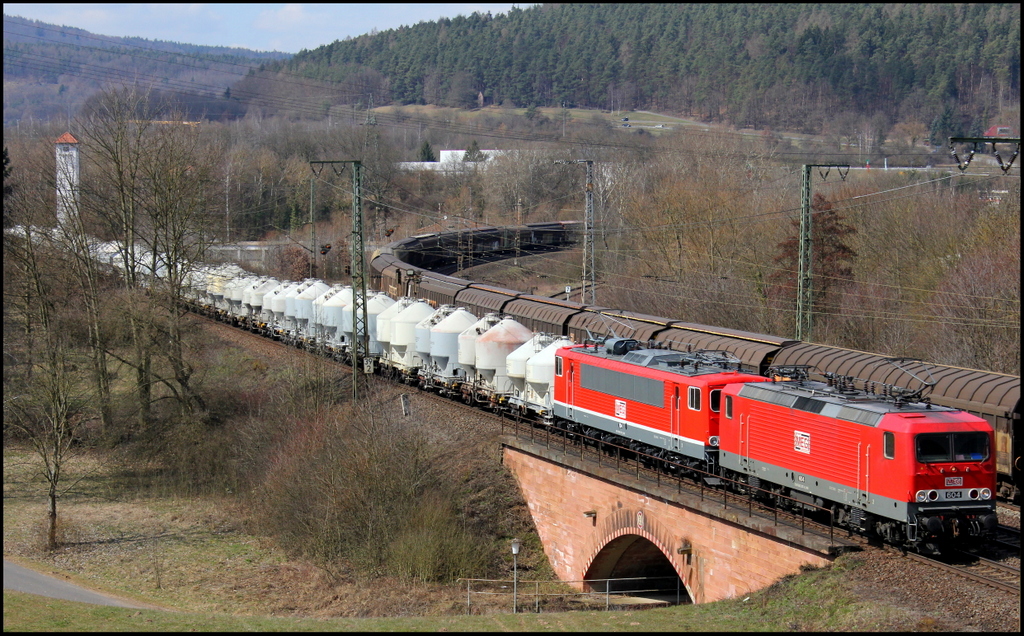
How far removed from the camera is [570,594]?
3000cm

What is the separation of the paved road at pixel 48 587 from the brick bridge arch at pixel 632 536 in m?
13.5

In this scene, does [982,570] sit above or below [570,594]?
above

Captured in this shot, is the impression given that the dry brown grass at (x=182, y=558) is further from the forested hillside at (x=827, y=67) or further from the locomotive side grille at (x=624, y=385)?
the forested hillside at (x=827, y=67)

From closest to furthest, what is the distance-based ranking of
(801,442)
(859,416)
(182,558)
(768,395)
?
(859,416)
(801,442)
(768,395)
(182,558)

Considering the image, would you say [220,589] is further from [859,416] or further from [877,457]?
[877,457]

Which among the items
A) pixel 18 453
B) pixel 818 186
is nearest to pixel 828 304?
pixel 818 186

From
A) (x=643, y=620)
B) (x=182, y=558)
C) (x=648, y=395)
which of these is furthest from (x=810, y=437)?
(x=182, y=558)

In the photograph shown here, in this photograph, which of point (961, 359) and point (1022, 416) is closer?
point (1022, 416)

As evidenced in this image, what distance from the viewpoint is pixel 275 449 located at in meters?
39.2

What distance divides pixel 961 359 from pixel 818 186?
39.8 metres

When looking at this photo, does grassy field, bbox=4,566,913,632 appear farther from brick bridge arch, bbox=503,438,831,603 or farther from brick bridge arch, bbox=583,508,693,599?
brick bridge arch, bbox=583,508,693,599

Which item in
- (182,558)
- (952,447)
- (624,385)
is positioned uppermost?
(952,447)

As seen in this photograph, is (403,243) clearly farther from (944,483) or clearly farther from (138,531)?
(944,483)

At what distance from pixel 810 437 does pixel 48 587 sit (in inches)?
900
